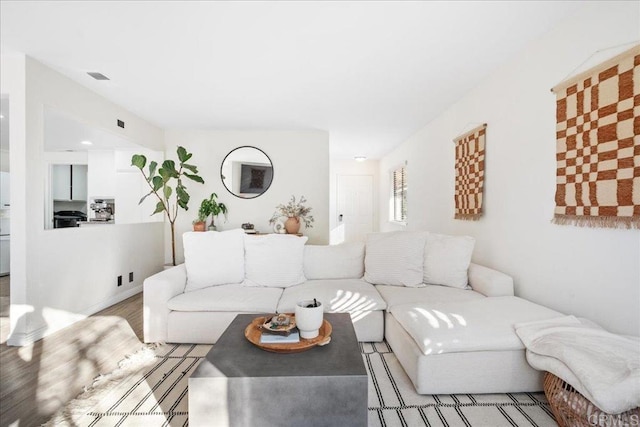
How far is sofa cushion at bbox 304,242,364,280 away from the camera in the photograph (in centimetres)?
311

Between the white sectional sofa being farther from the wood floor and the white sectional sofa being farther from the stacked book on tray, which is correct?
the stacked book on tray

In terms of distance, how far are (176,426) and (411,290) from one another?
1.91m

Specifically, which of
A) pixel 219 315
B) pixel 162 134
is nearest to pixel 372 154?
pixel 162 134

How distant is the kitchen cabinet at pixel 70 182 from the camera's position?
632 centimetres

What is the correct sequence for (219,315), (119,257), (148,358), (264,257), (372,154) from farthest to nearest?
(372,154) → (119,257) → (264,257) → (219,315) → (148,358)

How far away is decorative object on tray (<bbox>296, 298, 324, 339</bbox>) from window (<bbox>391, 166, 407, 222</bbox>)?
4.64 m

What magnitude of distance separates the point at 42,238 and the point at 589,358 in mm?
3884

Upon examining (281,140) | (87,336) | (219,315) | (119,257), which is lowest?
(87,336)

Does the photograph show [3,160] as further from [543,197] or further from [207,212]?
[543,197]

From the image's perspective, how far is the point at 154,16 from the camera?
Result: 2082 mm

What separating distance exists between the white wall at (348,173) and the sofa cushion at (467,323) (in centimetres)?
569

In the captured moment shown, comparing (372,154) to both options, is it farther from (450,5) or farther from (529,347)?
(529,347)

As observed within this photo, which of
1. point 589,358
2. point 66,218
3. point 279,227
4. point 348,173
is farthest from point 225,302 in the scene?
point 348,173

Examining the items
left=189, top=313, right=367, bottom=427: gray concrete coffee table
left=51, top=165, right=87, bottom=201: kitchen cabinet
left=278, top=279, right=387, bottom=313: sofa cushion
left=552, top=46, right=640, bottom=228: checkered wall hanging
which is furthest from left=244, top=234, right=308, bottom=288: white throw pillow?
left=51, top=165, right=87, bottom=201: kitchen cabinet
